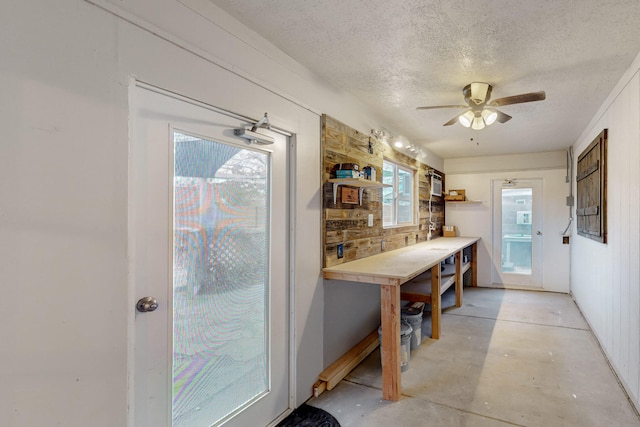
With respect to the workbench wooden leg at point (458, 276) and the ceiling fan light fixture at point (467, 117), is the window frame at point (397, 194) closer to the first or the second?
the workbench wooden leg at point (458, 276)

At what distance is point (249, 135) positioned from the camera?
1884 millimetres

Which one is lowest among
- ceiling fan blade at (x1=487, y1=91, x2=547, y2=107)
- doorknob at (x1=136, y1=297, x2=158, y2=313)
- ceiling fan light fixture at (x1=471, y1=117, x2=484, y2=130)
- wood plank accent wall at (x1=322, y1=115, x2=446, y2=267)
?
doorknob at (x1=136, y1=297, x2=158, y2=313)

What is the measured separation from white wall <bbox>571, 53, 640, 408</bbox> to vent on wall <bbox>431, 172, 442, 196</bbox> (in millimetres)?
2221

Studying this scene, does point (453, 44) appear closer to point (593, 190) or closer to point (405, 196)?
point (593, 190)

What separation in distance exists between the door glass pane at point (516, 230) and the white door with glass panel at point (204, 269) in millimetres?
4946

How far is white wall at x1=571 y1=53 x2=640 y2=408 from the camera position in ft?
7.30

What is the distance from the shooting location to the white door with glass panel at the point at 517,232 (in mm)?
5590

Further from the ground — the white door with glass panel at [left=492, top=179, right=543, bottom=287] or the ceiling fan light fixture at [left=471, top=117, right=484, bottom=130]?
the ceiling fan light fixture at [left=471, top=117, right=484, bottom=130]

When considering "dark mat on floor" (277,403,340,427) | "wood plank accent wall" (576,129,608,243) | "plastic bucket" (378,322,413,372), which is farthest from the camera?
"wood plank accent wall" (576,129,608,243)

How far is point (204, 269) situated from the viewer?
167 cm

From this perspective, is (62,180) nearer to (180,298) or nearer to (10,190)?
(10,190)

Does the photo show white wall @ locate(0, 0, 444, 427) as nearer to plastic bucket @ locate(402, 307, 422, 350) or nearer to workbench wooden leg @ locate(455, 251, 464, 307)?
plastic bucket @ locate(402, 307, 422, 350)

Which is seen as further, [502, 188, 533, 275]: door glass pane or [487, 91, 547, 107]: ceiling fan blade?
[502, 188, 533, 275]: door glass pane

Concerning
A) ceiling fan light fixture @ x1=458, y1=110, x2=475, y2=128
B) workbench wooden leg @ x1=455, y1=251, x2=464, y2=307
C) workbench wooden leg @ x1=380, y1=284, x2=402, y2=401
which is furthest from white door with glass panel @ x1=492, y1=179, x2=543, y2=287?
workbench wooden leg @ x1=380, y1=284, x2=402, y2=401
